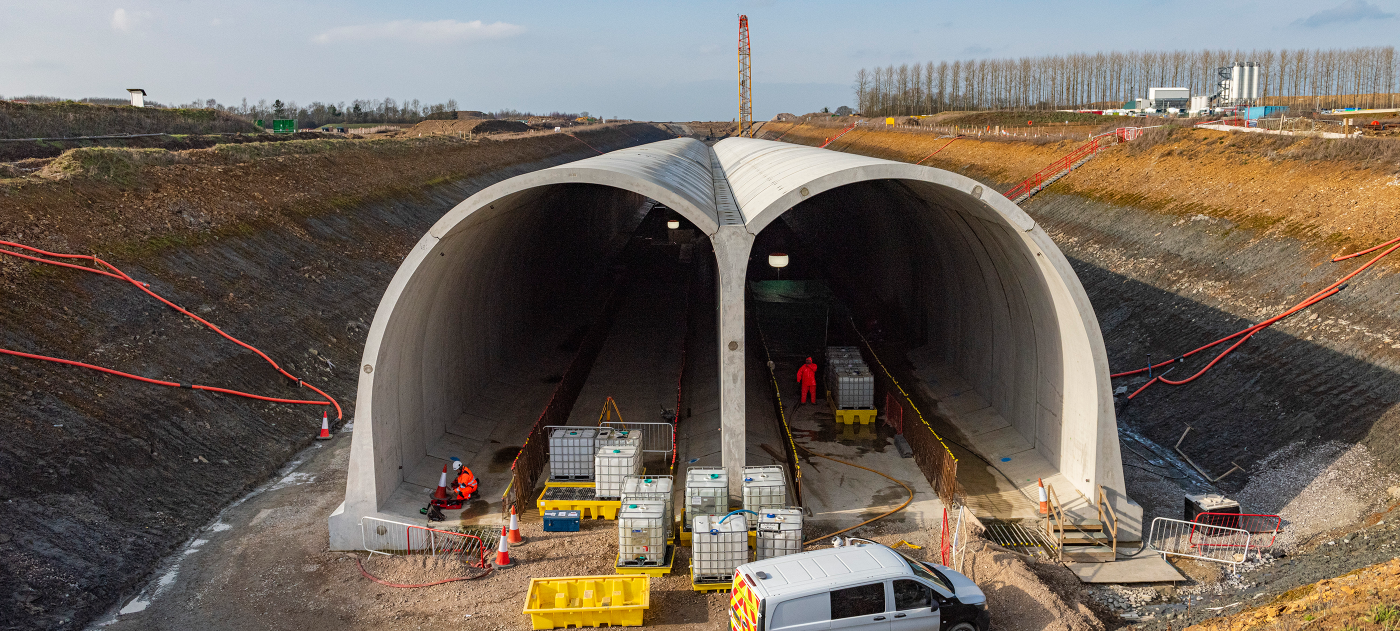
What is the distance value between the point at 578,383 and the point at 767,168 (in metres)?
6.62

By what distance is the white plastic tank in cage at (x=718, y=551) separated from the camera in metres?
11.8

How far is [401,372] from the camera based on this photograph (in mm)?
14680

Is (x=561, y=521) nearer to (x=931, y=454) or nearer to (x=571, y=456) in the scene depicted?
(x=571, y=456)

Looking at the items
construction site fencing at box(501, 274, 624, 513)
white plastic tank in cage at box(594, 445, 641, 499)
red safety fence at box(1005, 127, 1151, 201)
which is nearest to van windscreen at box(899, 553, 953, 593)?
white plastic tank in cage at box(594, 445, 641, 499)

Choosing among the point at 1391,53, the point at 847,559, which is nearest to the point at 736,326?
the point at 847,559

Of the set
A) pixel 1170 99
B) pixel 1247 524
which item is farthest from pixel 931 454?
pixel 1170 99

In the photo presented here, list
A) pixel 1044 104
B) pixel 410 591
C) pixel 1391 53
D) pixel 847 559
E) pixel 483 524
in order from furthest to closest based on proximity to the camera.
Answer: pixel 1044 104, pixel 1391 53, pixel 483 524, pixel 410 591, pixel 847 559

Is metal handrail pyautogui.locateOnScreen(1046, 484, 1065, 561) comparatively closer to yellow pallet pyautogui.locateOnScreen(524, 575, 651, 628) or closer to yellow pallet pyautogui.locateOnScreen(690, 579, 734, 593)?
yellow pallet pyautogui.locateOnScreen(690, 579, 734, 593)

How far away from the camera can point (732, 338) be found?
45.7ft

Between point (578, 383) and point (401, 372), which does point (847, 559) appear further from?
point (578, 383)

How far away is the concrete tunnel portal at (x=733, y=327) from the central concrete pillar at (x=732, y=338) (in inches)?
0.9

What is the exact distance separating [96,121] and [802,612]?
48623mm

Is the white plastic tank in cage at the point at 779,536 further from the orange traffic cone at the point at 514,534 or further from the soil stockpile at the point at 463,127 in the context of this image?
the soil stockpile at the point at 463,127

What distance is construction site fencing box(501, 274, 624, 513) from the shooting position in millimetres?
14359
